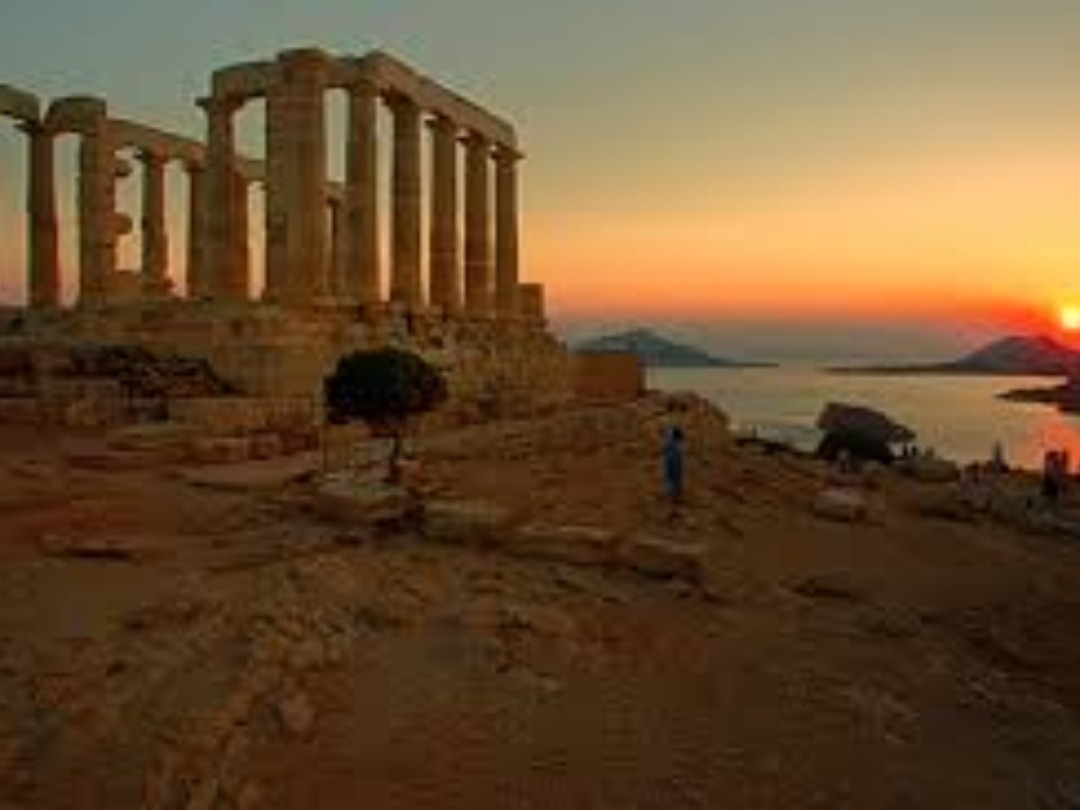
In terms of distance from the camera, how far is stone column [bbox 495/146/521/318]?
36.8 meters

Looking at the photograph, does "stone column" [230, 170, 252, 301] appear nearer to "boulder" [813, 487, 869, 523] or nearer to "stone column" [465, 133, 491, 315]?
"stone column" [465, 133, 491, 315]

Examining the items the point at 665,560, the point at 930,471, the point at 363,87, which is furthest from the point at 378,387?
the point at 930,471

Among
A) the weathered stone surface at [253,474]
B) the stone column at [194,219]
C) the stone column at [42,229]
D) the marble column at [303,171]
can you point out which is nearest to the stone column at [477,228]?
the stone column at [194,219]

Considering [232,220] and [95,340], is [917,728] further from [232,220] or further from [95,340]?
[232,220]

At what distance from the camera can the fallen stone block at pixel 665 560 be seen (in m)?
14.3

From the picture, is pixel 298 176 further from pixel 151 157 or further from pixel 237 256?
pixel 151 157

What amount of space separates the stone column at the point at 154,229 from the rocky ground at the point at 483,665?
1942 centimetres

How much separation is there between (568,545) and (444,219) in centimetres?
1962

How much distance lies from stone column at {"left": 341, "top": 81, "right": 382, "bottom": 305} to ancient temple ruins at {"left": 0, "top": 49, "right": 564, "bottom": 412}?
3 cm

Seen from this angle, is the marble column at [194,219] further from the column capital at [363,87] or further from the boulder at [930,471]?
the boulder at [930,471]

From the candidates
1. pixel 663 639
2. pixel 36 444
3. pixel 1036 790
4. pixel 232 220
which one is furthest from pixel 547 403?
pixel 1036 790

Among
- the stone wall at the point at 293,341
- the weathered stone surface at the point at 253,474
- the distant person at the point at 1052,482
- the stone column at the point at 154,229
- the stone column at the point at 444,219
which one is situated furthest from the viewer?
the stone column at the point at 154,229

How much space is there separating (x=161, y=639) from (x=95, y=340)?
57.4 feet

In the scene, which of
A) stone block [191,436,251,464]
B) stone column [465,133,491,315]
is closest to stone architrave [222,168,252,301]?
stone column [465,133,491,315]
